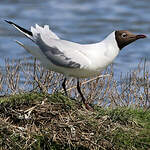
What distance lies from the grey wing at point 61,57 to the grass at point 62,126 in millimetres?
508

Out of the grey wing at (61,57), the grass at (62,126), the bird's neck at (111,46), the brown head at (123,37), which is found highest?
the brown head at (123,37)

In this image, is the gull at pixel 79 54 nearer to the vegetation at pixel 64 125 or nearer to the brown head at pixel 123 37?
the brown head at pixel 123 37

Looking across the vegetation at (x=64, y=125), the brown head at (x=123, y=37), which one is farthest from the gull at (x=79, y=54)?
the vegetation at (x=64, y=125)

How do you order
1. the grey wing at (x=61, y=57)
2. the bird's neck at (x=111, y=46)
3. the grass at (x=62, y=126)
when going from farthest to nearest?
the bird's neck at (x=111, y=46) → the grey wing at (x=61, y=57) → the grass at (x=62, y=126)

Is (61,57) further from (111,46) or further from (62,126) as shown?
(62,126)

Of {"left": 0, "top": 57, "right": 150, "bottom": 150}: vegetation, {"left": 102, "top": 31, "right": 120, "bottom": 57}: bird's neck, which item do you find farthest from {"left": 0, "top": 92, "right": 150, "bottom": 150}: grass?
{"left": 102, "top": 31, "right": 120, "bottom": 57}: bird's neck

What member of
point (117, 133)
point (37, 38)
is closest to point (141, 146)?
point (117, 133)

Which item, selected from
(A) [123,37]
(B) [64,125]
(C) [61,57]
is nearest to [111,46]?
(A) [123,37]

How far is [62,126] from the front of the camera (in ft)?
21.3

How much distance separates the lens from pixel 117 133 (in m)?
6.56

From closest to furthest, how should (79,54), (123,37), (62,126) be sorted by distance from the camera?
1. (62,126)
2. (79,54)
3. (123,37)

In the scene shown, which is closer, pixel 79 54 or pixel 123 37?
pixel 79 54

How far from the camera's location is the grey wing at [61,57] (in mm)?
7372

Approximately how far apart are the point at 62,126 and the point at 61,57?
1.26 meters
